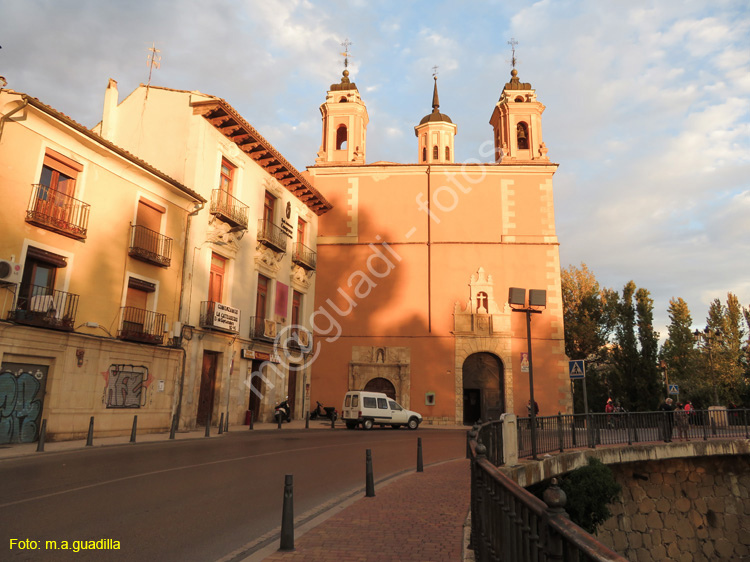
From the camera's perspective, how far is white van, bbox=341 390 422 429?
24516mm

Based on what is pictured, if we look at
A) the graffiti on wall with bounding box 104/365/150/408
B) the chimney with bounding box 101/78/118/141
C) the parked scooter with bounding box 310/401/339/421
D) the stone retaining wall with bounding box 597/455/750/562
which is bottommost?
the stone retaining wall with bounding box 597/455/750/562

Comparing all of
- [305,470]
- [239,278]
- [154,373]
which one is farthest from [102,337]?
[305,470]

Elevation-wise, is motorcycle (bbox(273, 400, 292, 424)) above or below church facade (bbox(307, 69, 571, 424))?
below

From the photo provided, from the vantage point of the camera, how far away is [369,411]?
24.7 metres

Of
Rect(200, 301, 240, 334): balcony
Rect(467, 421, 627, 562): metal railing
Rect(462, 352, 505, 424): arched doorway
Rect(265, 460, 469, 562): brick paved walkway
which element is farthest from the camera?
Rect(462, 352, 505, 424): arched doorway

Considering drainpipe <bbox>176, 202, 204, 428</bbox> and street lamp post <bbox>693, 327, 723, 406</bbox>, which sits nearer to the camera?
drainpipe <bbox>176, 202, 204, 428</bbox>

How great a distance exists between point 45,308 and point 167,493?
9881mm

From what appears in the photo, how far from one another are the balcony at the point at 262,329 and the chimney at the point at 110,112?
→ 1039cm

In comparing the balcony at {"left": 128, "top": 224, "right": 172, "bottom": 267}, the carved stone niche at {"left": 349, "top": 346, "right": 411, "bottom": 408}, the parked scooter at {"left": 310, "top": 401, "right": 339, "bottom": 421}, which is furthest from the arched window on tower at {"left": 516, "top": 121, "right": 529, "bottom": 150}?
the balcony at {"left": 128, "top": 224, "right": 172, "bottom": 267}

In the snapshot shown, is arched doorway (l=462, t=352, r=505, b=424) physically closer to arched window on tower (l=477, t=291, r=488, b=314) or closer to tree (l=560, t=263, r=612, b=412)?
arched window on tower (l=477, t=291, r=488, b=314)

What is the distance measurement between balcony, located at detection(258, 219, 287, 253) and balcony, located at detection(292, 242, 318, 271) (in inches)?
58.9

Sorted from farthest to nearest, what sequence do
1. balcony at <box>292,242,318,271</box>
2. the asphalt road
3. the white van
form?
balcony at <box>292,242,318,271</box>
the white van
the asphalt road

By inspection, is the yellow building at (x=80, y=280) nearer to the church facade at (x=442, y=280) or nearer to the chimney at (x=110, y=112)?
the chimney at (x=110, y=112)

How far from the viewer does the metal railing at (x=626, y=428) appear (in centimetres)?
1301
